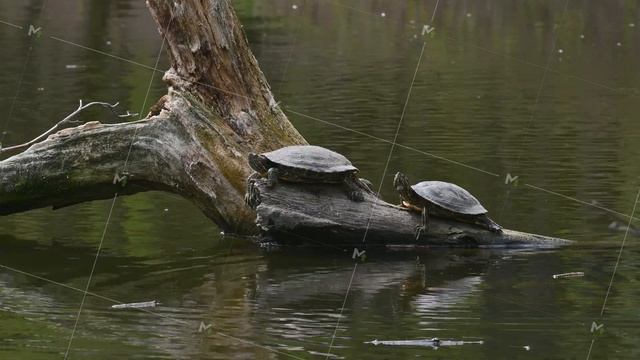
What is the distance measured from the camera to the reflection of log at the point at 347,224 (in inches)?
505

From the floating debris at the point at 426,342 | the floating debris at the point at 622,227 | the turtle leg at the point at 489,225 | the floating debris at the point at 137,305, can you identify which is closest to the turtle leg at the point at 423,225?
the turtle leg at the point at 489,225

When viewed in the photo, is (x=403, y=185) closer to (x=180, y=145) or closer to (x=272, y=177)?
(x=272, y=177)

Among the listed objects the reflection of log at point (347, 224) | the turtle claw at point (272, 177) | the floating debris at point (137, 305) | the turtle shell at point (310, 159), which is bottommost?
the floating debris at point (137, 305)

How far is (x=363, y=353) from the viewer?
9.52 m

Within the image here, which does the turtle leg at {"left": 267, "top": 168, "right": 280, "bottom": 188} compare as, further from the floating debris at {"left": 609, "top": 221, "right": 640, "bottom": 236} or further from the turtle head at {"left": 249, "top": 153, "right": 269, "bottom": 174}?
the floating debris at {"left": 609, "top": 221, "right": 640, "bottom": 236}

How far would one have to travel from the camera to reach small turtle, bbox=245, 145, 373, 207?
12719mm

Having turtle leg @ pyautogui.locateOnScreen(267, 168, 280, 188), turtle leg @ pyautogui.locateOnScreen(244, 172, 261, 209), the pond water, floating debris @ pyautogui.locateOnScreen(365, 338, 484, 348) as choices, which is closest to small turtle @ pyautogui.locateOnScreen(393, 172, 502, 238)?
the pond water

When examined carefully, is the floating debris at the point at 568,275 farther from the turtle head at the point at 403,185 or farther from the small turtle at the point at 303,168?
the small turtle at the point at 303,168

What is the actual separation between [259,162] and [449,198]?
170 cm

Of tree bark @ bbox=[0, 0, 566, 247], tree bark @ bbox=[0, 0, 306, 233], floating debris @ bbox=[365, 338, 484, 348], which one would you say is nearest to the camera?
floating debris @ bbox=[365, 338, 484, 348]

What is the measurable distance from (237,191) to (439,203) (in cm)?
188

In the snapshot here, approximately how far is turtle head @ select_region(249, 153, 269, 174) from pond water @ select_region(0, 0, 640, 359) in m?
0.77

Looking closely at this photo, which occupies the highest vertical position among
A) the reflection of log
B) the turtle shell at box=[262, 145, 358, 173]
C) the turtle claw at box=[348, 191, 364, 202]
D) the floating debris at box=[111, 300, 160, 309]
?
the turtle shell at box=[262, 145, 358, 173]

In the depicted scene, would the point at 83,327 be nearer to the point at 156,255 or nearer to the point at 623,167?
the point at 156,255
